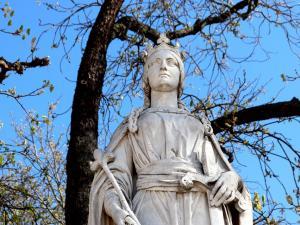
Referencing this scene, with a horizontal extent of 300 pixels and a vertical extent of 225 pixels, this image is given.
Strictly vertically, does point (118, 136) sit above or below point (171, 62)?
below

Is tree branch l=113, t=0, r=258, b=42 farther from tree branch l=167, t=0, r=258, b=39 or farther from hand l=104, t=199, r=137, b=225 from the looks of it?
hand l=104, t=199, r=137, b=225

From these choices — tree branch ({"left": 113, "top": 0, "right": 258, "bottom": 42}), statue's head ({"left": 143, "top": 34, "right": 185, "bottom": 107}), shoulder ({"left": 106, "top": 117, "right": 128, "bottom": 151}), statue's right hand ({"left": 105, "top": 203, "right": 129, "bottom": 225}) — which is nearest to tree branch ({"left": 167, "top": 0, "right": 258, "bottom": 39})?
tree branch ({"left": 113, "top": 0, "right": 258, "bottom": 42})

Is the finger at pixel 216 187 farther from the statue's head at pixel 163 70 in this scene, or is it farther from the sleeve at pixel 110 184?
the statue's head at pixel 163 70

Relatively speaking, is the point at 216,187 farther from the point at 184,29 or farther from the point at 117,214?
the point at 184,29

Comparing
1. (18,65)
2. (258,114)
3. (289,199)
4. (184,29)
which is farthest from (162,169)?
(184,29)

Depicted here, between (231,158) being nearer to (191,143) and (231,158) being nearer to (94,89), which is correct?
(94,89)

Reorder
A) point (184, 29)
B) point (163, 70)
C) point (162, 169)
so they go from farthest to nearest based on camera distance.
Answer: point (184, 29) → point (163, 70) → point (162, 169)

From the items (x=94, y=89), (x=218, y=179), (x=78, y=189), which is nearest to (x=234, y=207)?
(x=218, y=179)

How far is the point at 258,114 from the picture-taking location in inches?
490

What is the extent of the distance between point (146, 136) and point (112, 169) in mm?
434

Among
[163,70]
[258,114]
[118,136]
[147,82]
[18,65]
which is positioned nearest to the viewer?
[118,136]

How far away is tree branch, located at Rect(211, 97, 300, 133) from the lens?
479 inches

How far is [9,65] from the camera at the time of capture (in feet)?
34.8

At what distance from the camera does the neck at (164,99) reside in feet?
25.3
